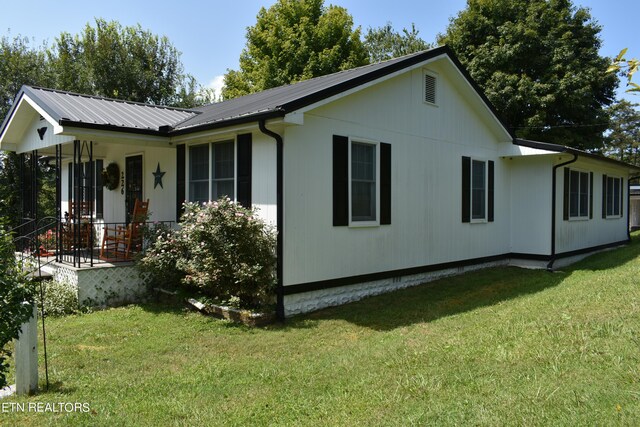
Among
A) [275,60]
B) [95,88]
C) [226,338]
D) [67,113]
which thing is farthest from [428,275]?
[95,88]

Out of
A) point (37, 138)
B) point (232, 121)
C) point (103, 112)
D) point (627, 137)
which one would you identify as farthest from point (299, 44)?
point (627, 137)

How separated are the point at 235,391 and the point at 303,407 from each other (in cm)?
79

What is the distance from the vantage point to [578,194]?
43.8ft

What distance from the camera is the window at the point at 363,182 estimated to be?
8250 millimetres

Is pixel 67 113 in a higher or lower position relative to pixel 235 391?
higher

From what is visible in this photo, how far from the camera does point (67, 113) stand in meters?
8.01

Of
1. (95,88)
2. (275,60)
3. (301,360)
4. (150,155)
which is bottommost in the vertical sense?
(301,360)

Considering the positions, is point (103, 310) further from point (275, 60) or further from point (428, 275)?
point (275, 60)

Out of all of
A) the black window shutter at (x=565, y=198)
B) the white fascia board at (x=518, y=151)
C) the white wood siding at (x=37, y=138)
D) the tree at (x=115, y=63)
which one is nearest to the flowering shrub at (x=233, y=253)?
the white wood siding at (x=37, y=138)

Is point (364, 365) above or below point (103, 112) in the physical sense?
below

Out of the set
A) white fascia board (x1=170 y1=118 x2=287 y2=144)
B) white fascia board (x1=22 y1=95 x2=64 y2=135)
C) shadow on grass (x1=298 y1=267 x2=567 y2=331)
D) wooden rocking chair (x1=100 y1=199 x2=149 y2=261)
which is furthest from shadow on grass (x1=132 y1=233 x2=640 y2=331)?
white fascia board (x1=22 y1=95 x2=64 y2=135)

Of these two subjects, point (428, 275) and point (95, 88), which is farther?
point (95, 88)

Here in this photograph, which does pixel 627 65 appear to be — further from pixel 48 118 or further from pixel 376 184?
pixel 48 118

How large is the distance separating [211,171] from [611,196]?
45.8ft
